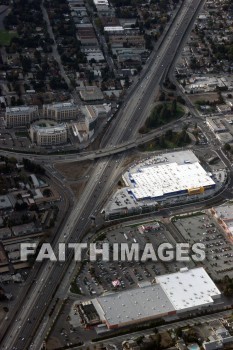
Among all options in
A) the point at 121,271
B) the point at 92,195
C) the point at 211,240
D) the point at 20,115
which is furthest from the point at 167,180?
the point at 20,115

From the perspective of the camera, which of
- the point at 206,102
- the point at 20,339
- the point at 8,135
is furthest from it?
the point at 206,102

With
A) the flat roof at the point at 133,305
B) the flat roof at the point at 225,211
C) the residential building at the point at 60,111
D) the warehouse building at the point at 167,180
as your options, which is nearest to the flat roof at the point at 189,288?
the flat roof at the point at 133,305

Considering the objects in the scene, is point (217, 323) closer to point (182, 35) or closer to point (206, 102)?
point (206, 102)

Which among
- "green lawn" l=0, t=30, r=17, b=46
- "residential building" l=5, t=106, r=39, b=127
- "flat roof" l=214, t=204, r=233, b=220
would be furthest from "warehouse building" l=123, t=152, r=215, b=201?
"green lawn" l=0, t=30, r=17, b=46

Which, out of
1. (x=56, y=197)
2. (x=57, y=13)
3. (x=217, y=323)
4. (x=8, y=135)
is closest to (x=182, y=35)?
(x=57, y=13)

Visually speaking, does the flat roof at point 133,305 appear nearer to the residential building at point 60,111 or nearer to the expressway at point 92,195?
the expressway at point 92,195

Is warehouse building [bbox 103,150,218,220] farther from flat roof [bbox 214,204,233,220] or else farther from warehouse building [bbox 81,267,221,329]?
warehouse building [bbox 81,267,221,329]
